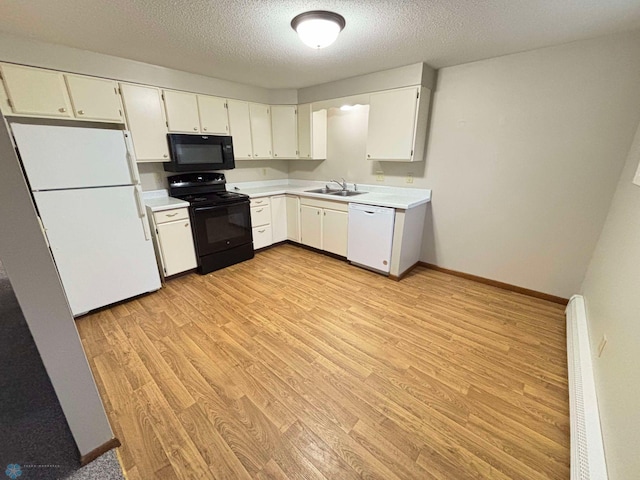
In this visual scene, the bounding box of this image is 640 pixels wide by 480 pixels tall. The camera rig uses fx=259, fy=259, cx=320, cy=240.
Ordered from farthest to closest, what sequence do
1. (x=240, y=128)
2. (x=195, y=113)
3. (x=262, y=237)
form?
1. (x=262, y=237)
2. (x=240, y=128)
3. (x=195, y=113)

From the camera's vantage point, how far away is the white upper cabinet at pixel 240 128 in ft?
11.6

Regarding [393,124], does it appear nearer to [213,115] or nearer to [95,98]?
[213,115]

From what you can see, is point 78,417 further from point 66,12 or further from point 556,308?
point 556,308

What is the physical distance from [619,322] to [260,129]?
162 inches

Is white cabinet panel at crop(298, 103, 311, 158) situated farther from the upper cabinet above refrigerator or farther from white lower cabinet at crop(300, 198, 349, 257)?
the upper cabinet above refrigerator

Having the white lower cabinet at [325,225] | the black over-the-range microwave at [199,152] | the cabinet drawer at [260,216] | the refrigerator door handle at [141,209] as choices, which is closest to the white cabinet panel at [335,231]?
the white lower cabinet at [325,225]

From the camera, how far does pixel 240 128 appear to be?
3664 mm

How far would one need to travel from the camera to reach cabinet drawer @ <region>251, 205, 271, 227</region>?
3.71 meters

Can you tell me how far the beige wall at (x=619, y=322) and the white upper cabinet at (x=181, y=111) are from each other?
401cm

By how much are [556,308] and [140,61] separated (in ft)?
16.1

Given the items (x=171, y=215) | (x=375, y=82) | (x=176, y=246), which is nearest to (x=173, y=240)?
(x=176, y=246)

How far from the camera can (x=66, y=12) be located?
1.75 meters

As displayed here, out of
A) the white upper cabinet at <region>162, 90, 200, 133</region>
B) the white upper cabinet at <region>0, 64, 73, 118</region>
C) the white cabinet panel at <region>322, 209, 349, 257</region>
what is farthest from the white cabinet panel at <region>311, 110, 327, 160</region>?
the white upper cabinet at <region>0, 64, 73, 118</region>

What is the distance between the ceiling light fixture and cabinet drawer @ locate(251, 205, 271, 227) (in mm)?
2242
